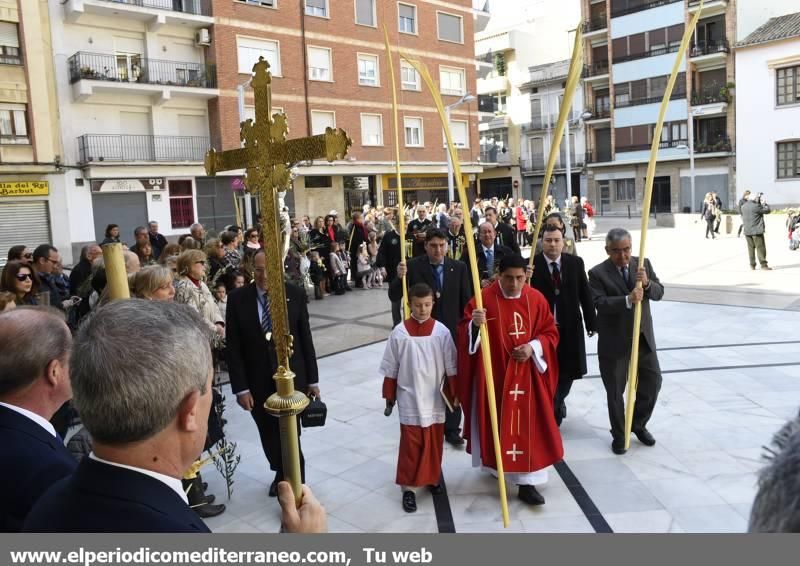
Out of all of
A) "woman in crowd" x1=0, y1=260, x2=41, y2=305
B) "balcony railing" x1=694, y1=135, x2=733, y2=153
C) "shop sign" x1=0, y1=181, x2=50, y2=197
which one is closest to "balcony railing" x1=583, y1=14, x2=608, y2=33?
"balcony railing" x1=694, y1=135, x2=733, y2=153

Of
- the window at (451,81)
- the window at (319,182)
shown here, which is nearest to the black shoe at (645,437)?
the window at (319,182)

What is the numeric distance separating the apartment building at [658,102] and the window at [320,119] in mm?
18502

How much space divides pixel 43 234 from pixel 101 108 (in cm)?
463

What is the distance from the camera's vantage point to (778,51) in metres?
32.0

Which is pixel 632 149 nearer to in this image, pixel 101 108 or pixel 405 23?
pixel 405 23

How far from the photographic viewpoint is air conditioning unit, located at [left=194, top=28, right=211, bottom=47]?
23.4 m

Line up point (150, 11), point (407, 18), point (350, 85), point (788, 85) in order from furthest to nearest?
point (788, 85) → point (407, 18) → point (350, 85) → point (150, 11)

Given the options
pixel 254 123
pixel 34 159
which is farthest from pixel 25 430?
pixel 34 159

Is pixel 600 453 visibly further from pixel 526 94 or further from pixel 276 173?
pixel 526 94

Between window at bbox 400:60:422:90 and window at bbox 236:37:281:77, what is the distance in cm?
622

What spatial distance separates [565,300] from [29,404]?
4.46m

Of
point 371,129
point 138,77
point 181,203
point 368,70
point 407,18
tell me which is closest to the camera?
point 138,77

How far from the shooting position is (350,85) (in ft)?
89.1

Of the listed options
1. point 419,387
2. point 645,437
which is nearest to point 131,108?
point 419,387
